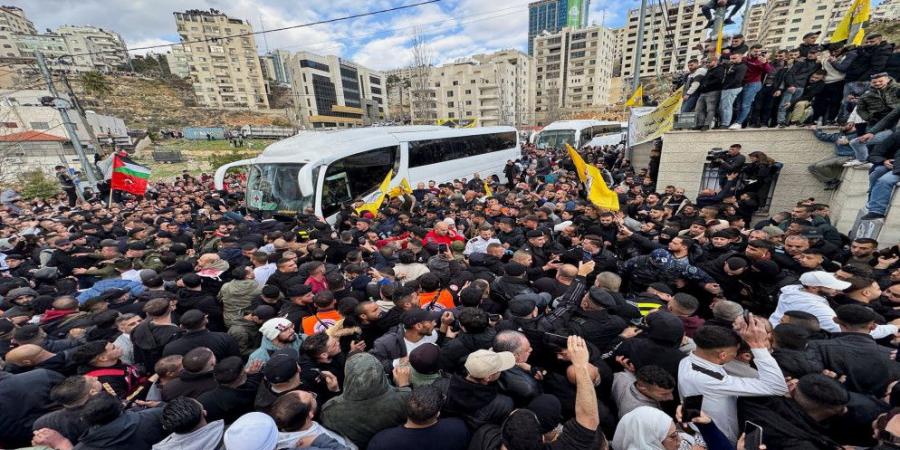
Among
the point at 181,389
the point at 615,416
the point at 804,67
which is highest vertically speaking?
the point at 804,67

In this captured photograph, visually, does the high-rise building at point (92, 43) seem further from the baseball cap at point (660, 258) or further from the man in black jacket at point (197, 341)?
the baseball cap at point (660, 258)

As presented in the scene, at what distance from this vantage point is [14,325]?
3518mm

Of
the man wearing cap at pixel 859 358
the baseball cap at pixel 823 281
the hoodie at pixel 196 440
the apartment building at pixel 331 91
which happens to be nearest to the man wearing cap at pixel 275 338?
the hoodie at pixel 196 440

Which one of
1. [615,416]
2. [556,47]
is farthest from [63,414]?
[556,47]

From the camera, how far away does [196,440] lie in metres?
1.88

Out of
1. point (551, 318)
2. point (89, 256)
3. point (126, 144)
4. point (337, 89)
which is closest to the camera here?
point (551, 318)

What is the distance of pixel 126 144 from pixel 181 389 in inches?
1842

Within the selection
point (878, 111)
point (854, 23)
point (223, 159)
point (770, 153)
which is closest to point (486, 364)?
point (878, 111)

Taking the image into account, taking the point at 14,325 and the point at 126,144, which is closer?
the point at 14,325

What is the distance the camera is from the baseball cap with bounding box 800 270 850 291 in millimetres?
2859

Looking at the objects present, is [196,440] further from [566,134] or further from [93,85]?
[93,85]

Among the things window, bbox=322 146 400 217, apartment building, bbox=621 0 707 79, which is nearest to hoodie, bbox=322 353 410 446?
window, bbox=322 146 400 217

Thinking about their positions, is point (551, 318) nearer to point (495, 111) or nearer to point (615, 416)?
point (615, 416)

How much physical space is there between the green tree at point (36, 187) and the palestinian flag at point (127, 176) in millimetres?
11458
